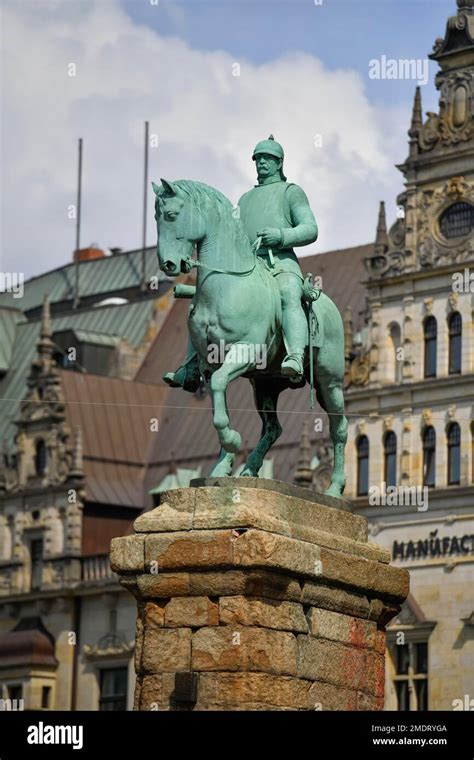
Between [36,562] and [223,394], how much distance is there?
2272 inches

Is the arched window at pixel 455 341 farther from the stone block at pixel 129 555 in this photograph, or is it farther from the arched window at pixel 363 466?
the stone block at pixel 129 555

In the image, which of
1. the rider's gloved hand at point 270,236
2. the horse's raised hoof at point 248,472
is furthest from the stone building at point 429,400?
the rider's gloved hand at point 270,236

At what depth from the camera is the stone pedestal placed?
27.5 m

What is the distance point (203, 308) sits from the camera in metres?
28.9

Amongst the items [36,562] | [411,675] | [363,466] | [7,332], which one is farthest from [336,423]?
[7,332]

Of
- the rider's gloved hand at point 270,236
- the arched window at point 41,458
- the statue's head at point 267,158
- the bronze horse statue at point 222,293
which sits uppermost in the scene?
the arched window at point 41,458

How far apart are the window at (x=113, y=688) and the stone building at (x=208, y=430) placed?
0.07m

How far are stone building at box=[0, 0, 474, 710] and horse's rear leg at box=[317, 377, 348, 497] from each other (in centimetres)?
3672

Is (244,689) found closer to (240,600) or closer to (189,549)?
(240,600)

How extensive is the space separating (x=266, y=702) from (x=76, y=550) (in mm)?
56431

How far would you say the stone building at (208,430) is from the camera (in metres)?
68.2

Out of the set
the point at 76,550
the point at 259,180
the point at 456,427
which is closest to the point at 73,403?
the point at 76,550

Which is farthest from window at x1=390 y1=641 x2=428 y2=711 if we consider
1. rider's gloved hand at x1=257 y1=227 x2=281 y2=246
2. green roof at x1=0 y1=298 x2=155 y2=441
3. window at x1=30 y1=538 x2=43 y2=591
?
rider's gloved hand at x1=257 y1=227 x2=281 y2=246
